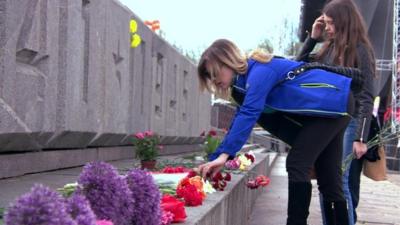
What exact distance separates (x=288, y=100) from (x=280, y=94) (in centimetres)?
6

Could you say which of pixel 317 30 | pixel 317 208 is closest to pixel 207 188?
pixel 317 30

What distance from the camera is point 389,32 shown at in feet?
42.7

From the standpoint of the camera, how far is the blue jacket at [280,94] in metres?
3.07

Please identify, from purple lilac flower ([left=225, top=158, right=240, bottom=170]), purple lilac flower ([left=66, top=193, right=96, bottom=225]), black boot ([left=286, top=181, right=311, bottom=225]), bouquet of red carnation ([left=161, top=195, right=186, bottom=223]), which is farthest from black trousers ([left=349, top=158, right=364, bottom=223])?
purple lilac flower ([left=66, top=193, right=96, bottom=225])

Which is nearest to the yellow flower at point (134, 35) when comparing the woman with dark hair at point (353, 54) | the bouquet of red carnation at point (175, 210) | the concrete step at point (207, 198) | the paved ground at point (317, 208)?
the concrete step at point (207, 198)

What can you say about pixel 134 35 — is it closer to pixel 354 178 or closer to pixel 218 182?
pixel 354 178

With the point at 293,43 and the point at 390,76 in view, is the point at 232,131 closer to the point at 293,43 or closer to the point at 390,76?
the point at 390,76

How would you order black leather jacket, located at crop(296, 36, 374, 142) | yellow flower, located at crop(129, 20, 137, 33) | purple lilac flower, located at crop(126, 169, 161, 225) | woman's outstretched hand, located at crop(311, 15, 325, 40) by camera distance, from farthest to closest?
yellow flower, located at crop(129, 20, 137, 33), woman's outstretched hand, located at crop(311, 15, 325, 40), black leather jacket, located at crop(296, 36, 374, 142), purple lilac flower, located at crop(126, 169, 161, 225)

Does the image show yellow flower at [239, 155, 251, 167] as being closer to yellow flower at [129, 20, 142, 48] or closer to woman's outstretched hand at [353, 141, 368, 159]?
woman's outstretched hand at [353, 141, 368, 159]

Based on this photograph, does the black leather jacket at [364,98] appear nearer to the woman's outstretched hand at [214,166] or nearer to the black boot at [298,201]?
the black boot at [298,201]

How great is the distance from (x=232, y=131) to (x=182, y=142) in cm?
843

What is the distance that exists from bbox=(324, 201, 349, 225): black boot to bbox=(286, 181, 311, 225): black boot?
13.7 inches

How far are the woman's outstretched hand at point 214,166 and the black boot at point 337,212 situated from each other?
83 cm

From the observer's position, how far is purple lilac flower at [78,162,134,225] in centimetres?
167
